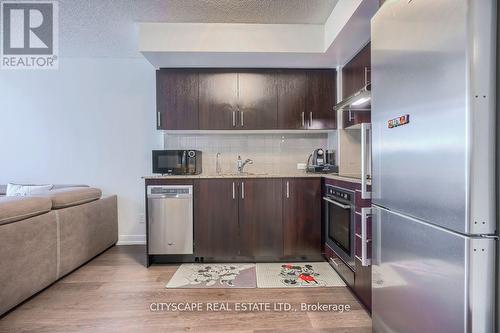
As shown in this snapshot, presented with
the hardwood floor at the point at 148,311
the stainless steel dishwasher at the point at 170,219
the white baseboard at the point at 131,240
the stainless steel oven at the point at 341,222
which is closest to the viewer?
the hardwood floor at the point at 148,311

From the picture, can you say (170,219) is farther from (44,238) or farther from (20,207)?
(20,207)

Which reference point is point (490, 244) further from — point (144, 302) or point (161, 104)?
point (161, 104)

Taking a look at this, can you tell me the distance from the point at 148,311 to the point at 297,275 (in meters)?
1.34

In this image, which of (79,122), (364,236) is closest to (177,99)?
(79,122)

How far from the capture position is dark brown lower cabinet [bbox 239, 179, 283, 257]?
114 inches

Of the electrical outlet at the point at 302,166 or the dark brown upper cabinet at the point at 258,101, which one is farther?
the electrical outlet at the point at 302,166

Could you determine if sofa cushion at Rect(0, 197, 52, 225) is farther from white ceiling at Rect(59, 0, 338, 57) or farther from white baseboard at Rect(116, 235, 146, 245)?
white ceiling at Rect(59, 0, 338, 57)

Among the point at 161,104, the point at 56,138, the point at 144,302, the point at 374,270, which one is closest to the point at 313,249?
the point at 374,270

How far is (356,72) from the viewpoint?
269 centimetres

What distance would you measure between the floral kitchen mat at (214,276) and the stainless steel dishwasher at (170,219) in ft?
0.81

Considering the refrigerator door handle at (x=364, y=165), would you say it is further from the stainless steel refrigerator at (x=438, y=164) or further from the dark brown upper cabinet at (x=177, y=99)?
the dark brown upper cabinet at (x=177, y=99)

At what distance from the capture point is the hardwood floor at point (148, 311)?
1803 millimetres

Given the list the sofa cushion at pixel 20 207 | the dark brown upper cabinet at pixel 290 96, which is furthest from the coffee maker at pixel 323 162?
the sofa cushion at pixel 20 207

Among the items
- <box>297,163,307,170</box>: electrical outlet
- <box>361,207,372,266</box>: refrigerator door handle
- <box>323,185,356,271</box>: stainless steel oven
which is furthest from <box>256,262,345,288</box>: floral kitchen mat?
<box>297,163,307,170</box>: electrical outlet
